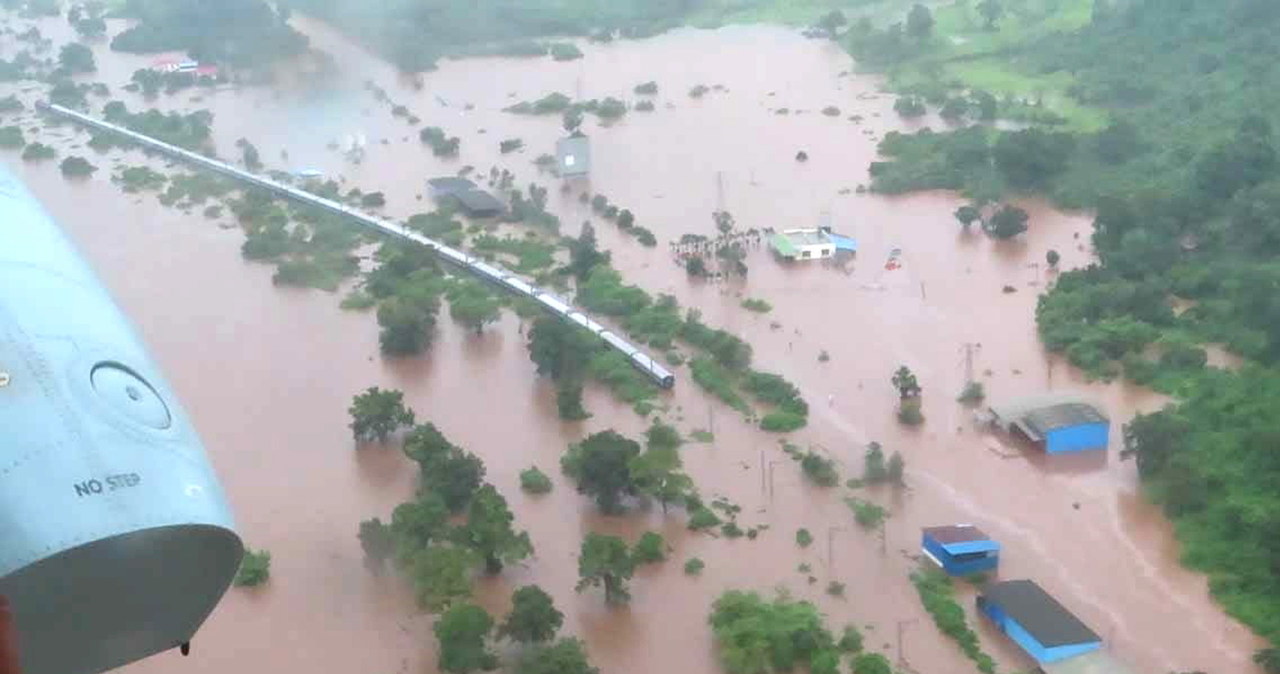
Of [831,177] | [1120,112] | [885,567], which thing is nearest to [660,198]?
[831,177]

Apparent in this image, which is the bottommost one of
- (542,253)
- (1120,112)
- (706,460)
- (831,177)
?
(706,460)

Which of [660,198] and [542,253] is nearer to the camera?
[542,253]

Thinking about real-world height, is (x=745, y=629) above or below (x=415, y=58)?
below

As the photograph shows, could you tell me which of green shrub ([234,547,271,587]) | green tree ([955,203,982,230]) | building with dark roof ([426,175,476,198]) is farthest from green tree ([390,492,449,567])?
building with dark roof ([426,175,476,198])

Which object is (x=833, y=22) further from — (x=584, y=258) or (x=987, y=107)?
(x=584, y=258)

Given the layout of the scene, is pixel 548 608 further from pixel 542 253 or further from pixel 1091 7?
pixel 1091 7

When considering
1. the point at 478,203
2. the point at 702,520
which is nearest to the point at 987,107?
the point at 478,203
